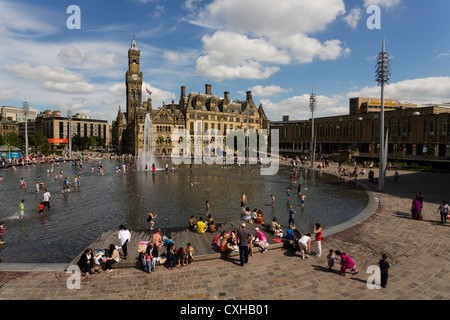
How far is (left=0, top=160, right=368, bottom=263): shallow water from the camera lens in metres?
13.6

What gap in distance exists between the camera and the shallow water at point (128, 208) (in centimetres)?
1365

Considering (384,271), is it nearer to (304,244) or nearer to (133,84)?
(304,244)

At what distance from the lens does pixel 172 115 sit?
94625 mm

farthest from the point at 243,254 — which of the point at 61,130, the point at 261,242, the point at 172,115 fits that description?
the point at 61,130

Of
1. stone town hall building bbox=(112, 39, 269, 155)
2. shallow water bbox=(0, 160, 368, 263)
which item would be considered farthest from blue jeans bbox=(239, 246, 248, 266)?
stone town hall building bbox=(112, 39, 269, 155)

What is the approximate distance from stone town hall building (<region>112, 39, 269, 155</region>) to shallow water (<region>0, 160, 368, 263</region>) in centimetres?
6002

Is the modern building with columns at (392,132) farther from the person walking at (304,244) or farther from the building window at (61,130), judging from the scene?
the building window at (61,130)

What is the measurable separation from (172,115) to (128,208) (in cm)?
7785

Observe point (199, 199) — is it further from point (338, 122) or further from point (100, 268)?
point (338, 122)

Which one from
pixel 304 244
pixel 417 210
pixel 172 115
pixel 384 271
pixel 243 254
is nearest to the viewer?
pixel 384 271

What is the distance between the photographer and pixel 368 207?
803 inches

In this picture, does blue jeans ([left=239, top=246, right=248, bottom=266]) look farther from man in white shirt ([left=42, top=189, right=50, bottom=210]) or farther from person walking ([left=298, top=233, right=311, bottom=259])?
man in white shirt ([left=42, top=189, right=50, bottom=210])
